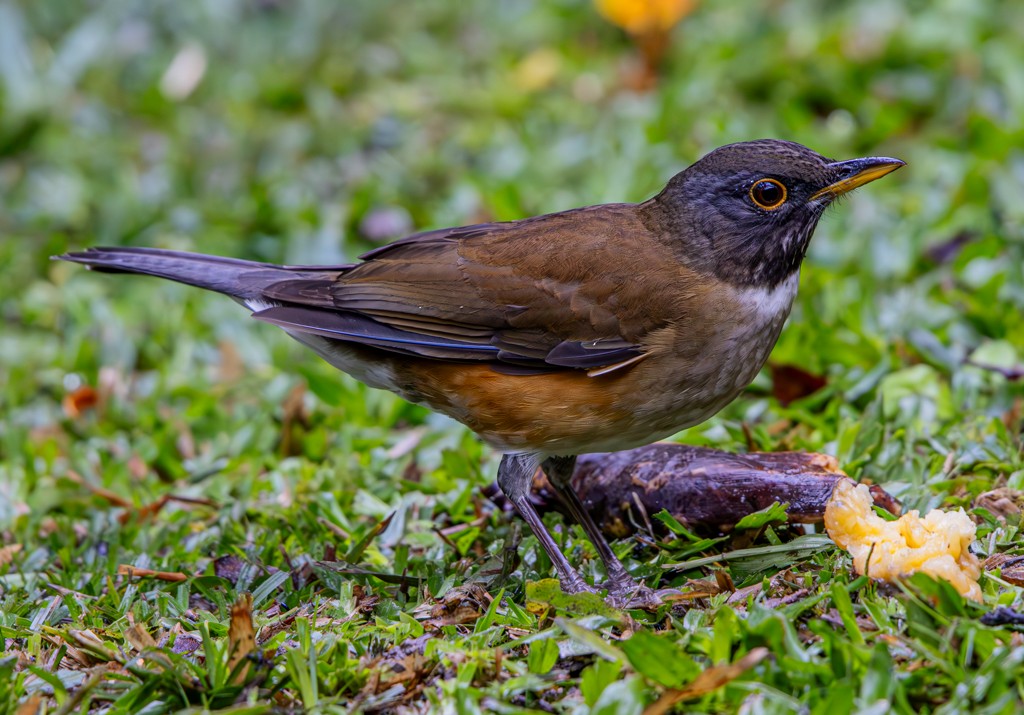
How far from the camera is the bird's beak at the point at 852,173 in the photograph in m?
4.77

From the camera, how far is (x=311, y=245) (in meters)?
7.93

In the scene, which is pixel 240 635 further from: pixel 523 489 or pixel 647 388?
pixel 647 388

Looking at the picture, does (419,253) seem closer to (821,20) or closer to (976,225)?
(976,225)

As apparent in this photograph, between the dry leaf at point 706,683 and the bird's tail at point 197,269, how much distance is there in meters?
2.73

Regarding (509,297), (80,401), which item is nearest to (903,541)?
(509,297)

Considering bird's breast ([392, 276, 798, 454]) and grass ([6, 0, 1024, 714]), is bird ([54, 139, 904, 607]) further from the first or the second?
grass ([6, 0, 1024, 714])

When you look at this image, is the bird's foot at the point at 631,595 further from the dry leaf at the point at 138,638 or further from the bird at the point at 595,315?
the dry leaf at the point at 138,638

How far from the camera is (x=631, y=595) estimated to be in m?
4.45

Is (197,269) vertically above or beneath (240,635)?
above

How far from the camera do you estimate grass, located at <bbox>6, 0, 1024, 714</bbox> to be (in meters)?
3.95

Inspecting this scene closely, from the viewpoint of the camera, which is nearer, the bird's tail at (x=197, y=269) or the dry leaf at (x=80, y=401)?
the bird's tail at (x=197, y=269)

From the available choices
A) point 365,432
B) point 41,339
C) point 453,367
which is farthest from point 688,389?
point 41,339

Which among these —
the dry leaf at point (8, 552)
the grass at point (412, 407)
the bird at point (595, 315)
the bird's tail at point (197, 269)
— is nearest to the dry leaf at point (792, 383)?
the grass at point (412, 407)

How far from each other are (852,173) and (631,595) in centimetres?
186
